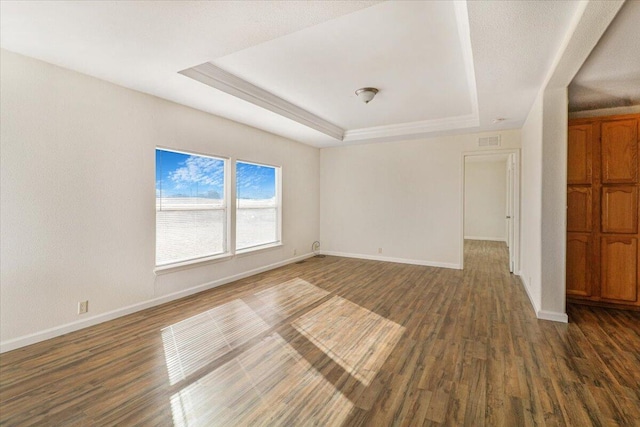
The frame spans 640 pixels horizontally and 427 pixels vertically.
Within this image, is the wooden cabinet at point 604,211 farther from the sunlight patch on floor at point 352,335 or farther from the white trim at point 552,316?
the sunlight patch on floor at point 352,335

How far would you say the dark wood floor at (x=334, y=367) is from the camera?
5.79 ft

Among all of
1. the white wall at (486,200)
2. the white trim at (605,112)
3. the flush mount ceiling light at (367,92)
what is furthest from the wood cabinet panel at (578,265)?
the white wall at (486,200)

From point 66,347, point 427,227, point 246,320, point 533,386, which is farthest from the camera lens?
point 427,227

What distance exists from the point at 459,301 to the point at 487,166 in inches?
290

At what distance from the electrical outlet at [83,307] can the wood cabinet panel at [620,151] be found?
237 inches

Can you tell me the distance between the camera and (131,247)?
3365mm

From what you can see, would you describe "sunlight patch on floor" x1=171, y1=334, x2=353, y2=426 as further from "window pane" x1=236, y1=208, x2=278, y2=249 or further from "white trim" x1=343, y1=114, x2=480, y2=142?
"white trim" x1=343, y1=114, x2=480, y2=142

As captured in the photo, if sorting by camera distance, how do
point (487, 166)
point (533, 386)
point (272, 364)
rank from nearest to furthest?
point (533, 386), point (272, 364), point (487, 166)

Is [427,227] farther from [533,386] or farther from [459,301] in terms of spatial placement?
[533,386]

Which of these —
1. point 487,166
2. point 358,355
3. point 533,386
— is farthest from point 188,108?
point 487,166

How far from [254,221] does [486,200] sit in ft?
26.3

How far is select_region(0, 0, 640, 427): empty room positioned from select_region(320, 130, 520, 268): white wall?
80 centimetres

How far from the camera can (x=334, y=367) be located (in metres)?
2.26

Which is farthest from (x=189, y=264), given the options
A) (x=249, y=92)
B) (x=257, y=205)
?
(x=249, y=92)
